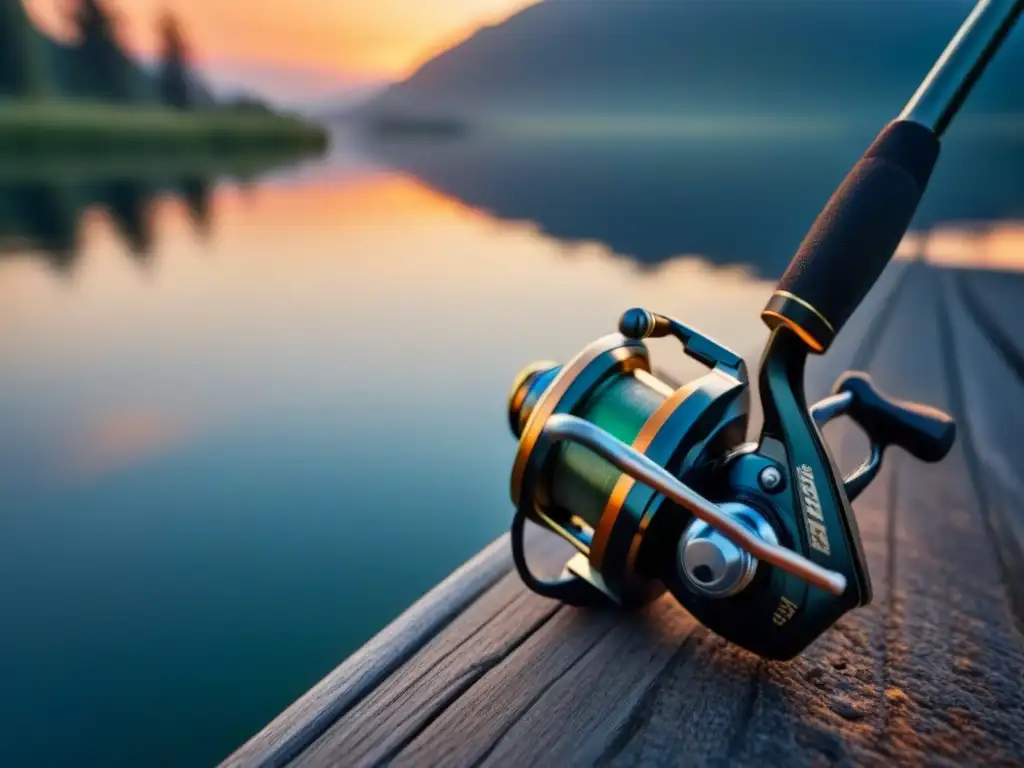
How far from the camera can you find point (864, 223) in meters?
1.09

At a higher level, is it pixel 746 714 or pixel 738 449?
pixel 738 449

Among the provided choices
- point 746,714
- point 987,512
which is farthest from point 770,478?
point 987,512

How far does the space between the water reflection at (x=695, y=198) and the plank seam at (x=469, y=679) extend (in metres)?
6.96

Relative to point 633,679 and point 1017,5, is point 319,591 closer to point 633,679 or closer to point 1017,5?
point 633,679

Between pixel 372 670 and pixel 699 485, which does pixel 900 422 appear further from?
pixel 372 670

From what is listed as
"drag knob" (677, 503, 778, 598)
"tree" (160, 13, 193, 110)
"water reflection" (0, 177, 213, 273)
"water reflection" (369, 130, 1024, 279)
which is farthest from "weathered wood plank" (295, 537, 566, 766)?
"tree" (160, 13, 193, 110)

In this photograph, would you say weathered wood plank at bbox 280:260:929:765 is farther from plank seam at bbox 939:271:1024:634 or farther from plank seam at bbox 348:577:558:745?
plank seam at bbox 939:271:1024:634

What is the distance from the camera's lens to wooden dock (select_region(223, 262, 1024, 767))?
3.19ft

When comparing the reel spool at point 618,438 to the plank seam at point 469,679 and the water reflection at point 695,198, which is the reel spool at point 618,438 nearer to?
the plank seam at point 469,679

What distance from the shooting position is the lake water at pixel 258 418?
89.7 inches

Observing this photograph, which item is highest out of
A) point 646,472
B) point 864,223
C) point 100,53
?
point 864,223

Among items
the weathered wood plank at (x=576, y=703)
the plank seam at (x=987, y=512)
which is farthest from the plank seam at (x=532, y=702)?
the plank seam at (x=987, y=512)

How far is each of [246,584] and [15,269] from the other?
738 centimetres

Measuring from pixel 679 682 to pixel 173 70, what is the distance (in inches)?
1699
